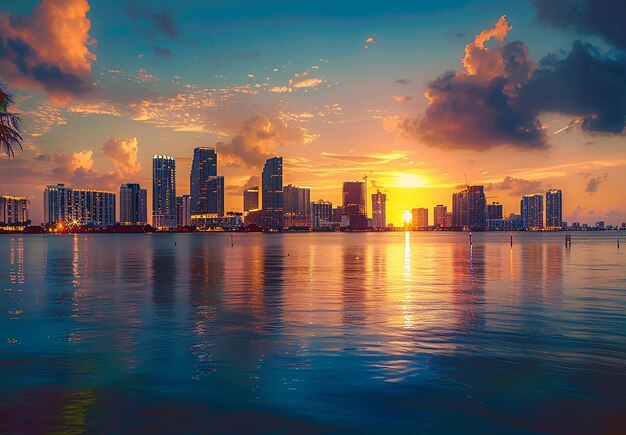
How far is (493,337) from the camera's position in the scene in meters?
25.2

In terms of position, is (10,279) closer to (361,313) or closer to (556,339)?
(361,313)

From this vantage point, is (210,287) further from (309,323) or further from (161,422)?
(161,422)

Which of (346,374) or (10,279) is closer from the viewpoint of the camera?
(346,374)

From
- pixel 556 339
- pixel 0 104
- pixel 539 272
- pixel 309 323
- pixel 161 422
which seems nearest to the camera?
pixel 161 422

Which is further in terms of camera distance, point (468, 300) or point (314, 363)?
point (468, 300)

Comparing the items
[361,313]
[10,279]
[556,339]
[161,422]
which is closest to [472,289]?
[361,313]

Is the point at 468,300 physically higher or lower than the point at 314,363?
lower

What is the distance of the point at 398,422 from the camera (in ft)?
47.1

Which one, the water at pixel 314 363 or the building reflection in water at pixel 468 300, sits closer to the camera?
the water at pixel 314 363

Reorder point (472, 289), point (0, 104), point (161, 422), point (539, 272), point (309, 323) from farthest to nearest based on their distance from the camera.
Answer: point (539, 272) < point (472, 289) < point (309, 323) < point (0, 104) < point (161, 422)

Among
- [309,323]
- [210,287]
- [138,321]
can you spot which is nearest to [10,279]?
[210,287]

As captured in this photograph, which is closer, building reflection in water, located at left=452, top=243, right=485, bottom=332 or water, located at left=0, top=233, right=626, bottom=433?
water, located at left=0, top=233, right=626, bottom=433

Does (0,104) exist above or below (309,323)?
above

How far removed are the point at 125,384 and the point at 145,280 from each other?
3876 cm
